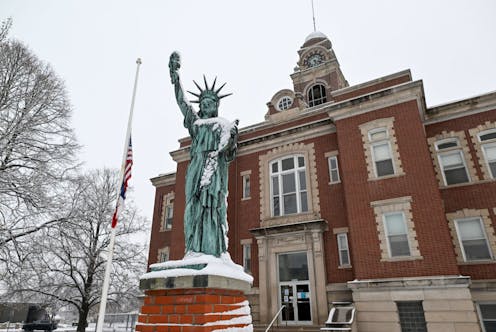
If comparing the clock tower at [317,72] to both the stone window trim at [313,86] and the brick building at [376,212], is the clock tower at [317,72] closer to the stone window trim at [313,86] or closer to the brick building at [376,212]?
the stone window trim at [313,86]

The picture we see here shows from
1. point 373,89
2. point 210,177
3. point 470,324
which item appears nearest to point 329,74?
point 373,89

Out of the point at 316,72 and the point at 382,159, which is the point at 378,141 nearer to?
the point at 382,159

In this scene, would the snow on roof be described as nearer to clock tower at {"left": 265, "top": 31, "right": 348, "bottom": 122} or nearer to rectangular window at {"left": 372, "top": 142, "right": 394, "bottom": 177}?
clock tower at {"left": 265, "top": 31, "right": 348, "bottom": 122}

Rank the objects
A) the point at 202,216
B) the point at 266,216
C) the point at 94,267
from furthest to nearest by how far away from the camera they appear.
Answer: the point at 94,267 → the point at 266,216 → the point at 202,216

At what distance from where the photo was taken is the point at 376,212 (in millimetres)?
13688

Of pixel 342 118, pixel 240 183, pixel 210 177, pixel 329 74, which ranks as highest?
pixel 329 74

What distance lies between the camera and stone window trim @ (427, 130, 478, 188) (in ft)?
46.1

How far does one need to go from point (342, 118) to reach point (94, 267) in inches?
744

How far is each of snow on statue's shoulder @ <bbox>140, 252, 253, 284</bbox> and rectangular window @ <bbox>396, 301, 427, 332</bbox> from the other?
35.2 ft

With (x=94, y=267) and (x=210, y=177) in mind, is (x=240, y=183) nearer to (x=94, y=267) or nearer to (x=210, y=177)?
(x=94, y=267)

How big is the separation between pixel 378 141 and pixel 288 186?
5.38 metres

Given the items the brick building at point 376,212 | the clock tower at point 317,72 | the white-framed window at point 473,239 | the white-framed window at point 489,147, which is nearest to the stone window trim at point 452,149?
the brick building at point 376,212

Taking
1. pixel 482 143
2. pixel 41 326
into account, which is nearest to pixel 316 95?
pixel 482 143

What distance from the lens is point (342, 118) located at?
16062 mm
